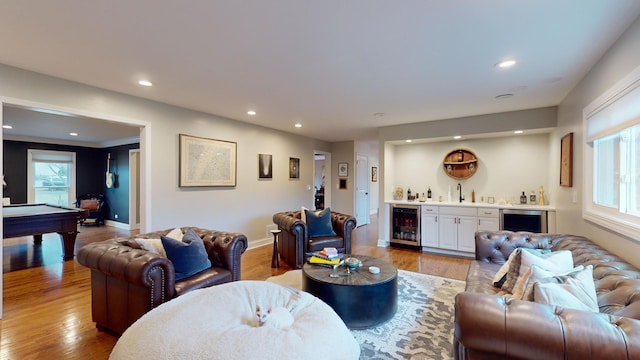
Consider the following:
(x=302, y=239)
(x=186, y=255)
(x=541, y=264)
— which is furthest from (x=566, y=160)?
(x=186, y=255)

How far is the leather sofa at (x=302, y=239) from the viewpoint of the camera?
411cm

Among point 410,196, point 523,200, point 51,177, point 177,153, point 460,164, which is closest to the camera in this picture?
point 177,153

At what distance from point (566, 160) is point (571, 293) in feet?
9.03

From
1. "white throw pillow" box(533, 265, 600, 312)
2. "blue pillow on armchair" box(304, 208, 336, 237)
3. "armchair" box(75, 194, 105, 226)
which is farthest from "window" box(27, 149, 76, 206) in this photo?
"white throw pillow" box(533, 265, 600, 312)

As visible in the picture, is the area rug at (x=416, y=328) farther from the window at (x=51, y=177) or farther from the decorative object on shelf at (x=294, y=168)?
the window at (x=51, y=177)

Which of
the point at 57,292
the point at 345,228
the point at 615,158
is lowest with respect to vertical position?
the point at 57,292

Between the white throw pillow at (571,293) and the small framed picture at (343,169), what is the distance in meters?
6.14

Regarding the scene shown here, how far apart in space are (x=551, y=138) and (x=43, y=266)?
26.5 ft

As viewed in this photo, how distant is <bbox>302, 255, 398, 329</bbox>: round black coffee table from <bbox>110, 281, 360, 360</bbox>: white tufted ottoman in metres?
0.52

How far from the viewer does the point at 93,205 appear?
7.73 metres

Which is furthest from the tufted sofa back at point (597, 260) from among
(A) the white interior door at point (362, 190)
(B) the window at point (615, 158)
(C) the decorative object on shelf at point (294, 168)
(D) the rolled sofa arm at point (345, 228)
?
(A) the white interior door at point (362, 190)

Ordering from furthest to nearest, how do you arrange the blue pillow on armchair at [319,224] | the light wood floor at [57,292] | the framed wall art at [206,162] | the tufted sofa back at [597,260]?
the blue pillow on armchair at [319,224] → the framed wall art at [206,162] → the light wood floor at [57,292] → the tufted sofa back at [597,260]

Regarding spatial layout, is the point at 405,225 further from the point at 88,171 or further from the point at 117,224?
the point at 88,171

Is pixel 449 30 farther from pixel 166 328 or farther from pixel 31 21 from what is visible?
pixel 31 21
